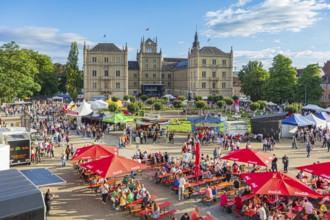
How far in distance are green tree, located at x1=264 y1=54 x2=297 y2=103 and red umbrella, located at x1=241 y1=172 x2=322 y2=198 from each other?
4773cm

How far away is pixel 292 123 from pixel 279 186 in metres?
21.1

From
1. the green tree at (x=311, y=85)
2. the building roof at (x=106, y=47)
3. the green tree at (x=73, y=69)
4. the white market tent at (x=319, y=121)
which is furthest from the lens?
the building roof at (x=106, y=47)

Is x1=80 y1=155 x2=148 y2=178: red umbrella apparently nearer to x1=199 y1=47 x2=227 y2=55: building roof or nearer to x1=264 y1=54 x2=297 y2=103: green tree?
x1=264 y1=54 x2=297 y2=103: green tree

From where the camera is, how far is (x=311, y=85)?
55.9m

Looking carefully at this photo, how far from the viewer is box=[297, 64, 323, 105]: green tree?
5519cm

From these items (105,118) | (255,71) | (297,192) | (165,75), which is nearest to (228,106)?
(255,71)

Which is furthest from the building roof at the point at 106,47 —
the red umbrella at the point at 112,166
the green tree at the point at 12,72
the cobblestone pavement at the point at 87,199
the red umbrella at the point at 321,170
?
the red umbrella at the point at 321,170

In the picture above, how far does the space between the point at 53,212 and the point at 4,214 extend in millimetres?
5565

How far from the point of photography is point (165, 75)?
106m

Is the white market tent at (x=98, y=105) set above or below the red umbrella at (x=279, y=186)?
above

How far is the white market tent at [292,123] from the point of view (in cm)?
3216

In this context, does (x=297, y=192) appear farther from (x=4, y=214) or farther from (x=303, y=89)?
(x=303, y=89)

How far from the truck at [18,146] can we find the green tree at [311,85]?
47.6 m

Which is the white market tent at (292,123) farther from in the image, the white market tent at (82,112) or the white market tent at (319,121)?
the white market tent at (82,112)
